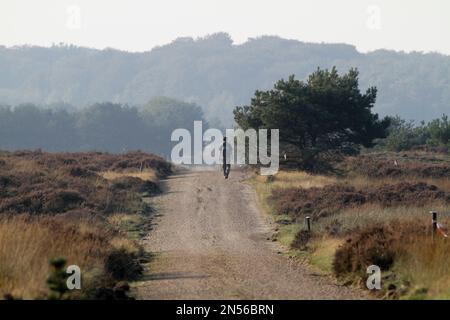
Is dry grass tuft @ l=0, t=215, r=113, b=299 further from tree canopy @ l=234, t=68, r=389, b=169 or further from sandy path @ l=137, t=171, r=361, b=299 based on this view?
tree canopy @ l=234, t=68, r=389, b=169

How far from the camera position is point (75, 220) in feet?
76.1

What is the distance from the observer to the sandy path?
14.6 metres

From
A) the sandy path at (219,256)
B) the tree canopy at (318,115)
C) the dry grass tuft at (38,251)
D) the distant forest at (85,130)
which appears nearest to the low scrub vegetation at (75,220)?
the dry grass tuft at (38,251)

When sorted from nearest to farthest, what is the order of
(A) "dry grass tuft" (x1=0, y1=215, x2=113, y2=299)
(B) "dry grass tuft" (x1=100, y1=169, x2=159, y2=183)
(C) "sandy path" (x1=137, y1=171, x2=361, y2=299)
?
(A) "dry grass tuft" (x1=0, y1=215, x2=113, y2=299) → (C) "sandy path" (x1=137, y1=171, x2=361, y2=299) → (B) "dry grass tuft" (x1=100, y1=169, x2=159, y2=183)

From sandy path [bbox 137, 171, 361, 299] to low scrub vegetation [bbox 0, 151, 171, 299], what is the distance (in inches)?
31.7

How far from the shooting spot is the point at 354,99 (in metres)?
46.9

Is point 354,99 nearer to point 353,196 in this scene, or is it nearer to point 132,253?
point 353,196

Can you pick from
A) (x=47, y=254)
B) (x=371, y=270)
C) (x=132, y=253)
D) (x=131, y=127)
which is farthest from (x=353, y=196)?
(x=131, y=127)

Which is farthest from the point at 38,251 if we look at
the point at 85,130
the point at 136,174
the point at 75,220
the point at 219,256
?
the point at 85,130

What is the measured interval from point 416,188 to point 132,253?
55.2ft

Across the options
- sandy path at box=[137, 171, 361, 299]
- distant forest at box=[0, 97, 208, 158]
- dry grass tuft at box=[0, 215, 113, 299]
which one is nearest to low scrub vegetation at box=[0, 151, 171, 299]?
dry grass tuft at box=[0, 215, 113, 299]

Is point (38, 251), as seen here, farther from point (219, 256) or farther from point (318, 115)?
point (318, 115)

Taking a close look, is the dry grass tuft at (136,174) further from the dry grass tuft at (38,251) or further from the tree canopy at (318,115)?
the dry grass tuft at (38,251)

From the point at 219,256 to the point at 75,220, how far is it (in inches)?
197
